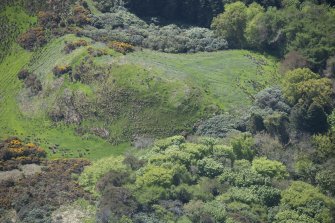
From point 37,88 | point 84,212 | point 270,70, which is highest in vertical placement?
point 270,70

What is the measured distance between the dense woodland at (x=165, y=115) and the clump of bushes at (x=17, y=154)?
0.51ft

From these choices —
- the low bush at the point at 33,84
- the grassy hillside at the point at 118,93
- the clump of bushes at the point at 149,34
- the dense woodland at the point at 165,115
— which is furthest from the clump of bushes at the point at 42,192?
the clump of bushes at the point at 149,34

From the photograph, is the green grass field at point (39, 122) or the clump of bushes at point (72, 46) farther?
the clump of bushes at point (72, 46)

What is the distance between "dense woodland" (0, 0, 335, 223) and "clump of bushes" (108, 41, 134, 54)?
161 mm

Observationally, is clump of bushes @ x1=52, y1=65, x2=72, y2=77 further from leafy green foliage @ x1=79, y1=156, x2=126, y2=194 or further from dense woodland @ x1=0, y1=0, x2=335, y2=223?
leafy green foliage @ x1=79, y1=156, x2=126, y2=194

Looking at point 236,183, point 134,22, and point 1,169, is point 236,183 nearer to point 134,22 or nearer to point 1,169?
point 1,169

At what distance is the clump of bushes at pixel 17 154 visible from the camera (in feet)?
262

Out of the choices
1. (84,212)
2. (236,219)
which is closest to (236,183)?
(236,219)

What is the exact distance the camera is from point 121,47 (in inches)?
3834

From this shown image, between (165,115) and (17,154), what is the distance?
20.2 meters

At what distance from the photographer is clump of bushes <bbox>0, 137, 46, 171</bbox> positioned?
7975cm

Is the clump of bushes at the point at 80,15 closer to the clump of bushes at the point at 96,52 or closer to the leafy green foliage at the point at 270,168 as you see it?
the clump of bushes at the point at 96,52

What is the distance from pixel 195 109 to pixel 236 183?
15.9 m

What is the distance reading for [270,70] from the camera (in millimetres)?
100250
